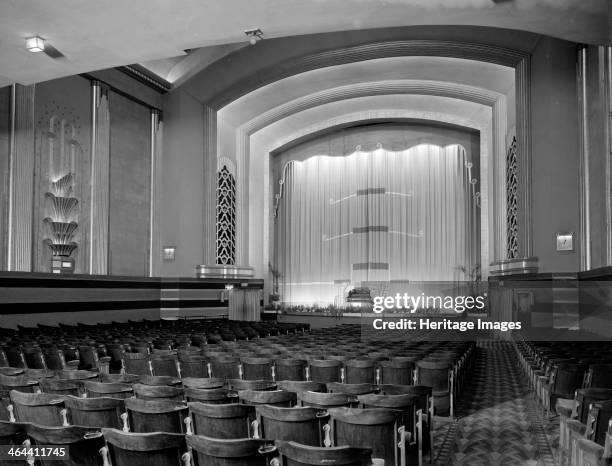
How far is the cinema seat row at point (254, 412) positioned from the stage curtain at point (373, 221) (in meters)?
15.7

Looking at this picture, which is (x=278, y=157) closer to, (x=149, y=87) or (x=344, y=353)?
(x=149, y=87)

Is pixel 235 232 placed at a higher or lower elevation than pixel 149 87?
lower

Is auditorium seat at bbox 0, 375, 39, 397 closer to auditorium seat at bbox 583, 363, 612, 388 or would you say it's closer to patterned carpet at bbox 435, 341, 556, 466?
patterned carpet at bbox 435, 341, 556, 466

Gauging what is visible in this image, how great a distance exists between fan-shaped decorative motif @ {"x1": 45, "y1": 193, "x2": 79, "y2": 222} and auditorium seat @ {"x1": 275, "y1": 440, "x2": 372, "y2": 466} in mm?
13076

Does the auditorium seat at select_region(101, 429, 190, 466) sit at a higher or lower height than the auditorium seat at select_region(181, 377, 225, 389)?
higher

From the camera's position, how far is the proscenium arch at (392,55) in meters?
15.3

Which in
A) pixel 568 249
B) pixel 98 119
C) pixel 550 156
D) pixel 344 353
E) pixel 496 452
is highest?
pixel 98 119

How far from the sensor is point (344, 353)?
7.16m

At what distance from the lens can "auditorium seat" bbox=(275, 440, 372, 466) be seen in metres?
2.65

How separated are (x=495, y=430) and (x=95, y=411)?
3.91m

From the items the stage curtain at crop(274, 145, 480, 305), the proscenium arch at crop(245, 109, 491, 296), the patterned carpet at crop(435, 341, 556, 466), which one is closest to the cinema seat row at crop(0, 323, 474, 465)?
the patterned carpet at crop(435, 341, 556, 466)

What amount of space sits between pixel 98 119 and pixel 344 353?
11.7 metres

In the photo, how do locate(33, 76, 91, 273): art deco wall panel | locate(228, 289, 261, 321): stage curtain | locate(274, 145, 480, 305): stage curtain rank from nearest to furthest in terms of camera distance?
locate(33, 76, 91, 273): art deco wall panel < locate(228, 289, 261, 321): stage curtain < locate(274, 145, 480, 305): stage curtain

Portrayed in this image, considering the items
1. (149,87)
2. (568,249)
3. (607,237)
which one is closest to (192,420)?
(607,237)
